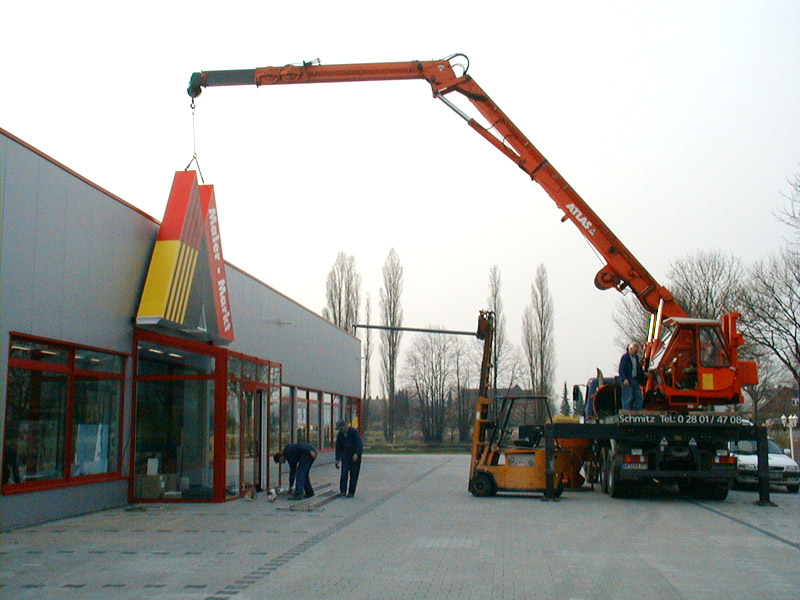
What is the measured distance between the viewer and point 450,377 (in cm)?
7138

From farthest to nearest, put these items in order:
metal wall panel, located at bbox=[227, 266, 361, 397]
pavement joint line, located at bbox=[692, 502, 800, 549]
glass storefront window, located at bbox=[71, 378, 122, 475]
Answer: metal wall panel, located at bbox=[227, 266, 361, 397], glass storefront window, located at bbox=[71, 378, 122, 475], pavement joint line, located at bbox=[692, 502, 800, 549]

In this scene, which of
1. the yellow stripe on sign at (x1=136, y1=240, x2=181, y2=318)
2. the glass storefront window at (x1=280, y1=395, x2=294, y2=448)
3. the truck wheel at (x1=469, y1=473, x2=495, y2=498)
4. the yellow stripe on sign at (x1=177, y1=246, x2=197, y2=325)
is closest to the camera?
the yellow stripe on sign at (x1=136, y1=240, x2=181, y2=318)

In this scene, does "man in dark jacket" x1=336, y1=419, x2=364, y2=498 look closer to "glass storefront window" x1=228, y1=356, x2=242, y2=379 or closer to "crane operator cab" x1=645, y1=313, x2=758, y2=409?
"glass storefront window" x1=228, y1=356, x2=242, y2=379

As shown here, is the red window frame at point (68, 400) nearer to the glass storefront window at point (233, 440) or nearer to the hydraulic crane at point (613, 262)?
the glass storefront window at point (233, 440)

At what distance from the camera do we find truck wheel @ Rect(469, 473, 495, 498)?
18156 mm

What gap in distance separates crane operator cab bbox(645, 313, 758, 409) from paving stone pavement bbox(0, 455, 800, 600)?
2282mm

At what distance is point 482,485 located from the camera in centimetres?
1819

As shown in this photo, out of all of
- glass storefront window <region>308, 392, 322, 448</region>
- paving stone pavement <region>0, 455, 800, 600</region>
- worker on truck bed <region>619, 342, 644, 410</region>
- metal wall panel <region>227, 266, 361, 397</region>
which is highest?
metal wall panel <region>227, 266, 361, 397</region>

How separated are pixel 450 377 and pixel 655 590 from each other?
63.1 m

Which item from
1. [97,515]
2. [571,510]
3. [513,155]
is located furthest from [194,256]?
[571,510]

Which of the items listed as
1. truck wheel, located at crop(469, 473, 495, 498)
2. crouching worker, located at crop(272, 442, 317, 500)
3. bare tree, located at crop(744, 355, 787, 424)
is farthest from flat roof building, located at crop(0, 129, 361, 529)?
bare tree, located at crop(744, 355, 787, 424)

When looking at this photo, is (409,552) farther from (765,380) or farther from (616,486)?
(765,380)

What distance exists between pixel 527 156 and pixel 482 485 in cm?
745

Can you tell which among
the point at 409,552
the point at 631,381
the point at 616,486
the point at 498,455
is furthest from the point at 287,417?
the point at 409,552
